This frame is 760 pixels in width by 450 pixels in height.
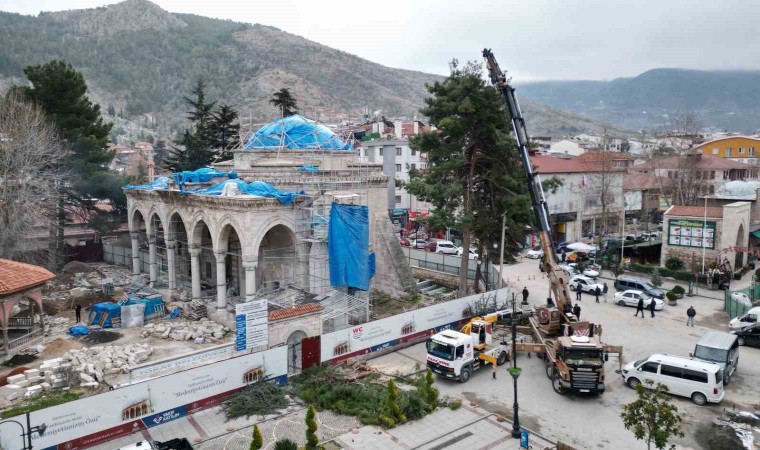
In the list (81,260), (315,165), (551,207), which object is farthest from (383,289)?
(81,260)

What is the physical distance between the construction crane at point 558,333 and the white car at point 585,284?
7842 mm

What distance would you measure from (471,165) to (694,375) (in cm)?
1385

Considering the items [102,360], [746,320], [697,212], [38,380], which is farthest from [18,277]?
[697,212]

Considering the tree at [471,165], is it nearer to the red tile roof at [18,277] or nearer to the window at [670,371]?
the window at [670,371]

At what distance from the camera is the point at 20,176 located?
31578 millimetres

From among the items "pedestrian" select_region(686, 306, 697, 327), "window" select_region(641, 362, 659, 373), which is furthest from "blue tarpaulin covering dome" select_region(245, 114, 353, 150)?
"pedestrian" select_region(686, 306, 697, 327)

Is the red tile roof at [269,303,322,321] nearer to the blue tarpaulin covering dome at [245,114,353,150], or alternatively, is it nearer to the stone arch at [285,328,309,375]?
the stone arch at [285,328,309,375]

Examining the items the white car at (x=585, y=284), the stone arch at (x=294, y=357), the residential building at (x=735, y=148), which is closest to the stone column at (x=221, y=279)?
the stone arch at (x=294, y=357)

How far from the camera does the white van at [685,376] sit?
54.5 feet

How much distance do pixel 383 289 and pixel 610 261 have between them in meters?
17.5

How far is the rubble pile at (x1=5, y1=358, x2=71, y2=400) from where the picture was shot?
57.6 ft

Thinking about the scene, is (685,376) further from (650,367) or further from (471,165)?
(471,165)

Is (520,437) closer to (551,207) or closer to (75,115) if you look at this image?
(551,207)

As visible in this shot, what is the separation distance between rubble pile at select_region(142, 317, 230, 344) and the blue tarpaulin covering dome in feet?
34.9
